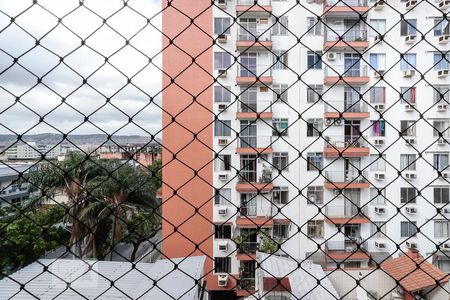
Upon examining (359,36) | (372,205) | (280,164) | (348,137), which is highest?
(359,36)

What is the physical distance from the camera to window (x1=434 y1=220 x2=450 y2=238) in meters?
5.20

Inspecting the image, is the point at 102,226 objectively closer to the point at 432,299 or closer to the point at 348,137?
the point at 348,137

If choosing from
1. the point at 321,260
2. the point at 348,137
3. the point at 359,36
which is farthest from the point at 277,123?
the point at 321,260

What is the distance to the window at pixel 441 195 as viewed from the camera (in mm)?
5125

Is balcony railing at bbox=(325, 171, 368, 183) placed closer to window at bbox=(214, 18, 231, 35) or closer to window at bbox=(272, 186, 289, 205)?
→ window at bbox=(272, 186, 289, 205)

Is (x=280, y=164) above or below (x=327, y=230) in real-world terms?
above

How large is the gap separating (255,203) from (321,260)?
1374mm

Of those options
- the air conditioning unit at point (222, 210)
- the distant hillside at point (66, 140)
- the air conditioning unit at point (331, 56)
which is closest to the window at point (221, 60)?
the air conditioning unit at point (331, 56)

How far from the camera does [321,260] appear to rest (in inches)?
210

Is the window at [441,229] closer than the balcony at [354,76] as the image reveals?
No

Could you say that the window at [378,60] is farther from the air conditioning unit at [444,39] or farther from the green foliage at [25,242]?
the green foliage at [25,242]

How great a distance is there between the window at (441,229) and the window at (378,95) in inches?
78.0

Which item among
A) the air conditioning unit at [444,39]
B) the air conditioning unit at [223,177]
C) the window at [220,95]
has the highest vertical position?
the air conditioning unit at [444,39]

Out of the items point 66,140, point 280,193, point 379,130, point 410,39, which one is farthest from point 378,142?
point 66,140
